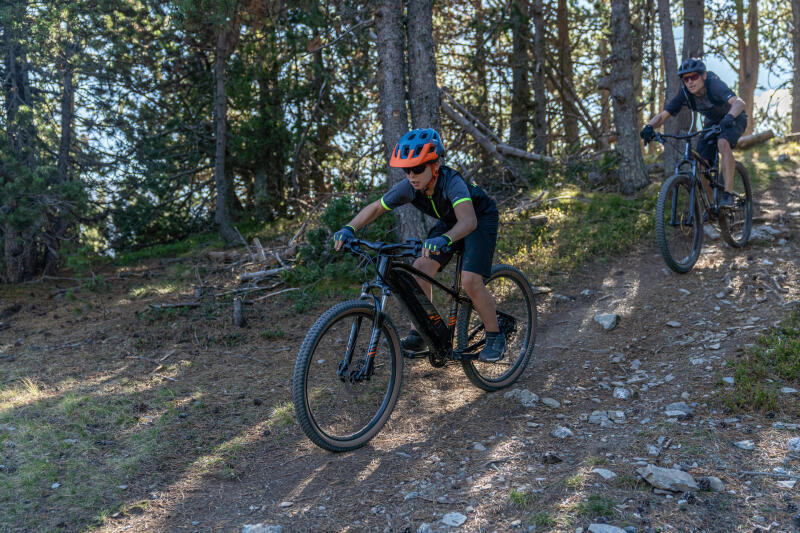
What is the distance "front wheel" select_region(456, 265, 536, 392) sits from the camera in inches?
205

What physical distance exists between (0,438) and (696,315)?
674 centimetres

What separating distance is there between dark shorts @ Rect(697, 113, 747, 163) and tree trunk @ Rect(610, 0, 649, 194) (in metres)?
2.39

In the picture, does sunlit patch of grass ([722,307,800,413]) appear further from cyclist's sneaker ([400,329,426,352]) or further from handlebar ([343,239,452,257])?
handlebar ([343,239,452,257])

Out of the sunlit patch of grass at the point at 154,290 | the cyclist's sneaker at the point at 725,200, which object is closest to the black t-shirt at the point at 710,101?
the cyclist's sneaker at the point at 725,200

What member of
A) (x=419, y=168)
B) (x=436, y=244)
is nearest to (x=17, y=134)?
(x=419, y=168)

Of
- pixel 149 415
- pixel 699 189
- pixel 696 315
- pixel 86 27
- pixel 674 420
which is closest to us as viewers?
pixel 674 420

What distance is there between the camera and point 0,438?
185 inches

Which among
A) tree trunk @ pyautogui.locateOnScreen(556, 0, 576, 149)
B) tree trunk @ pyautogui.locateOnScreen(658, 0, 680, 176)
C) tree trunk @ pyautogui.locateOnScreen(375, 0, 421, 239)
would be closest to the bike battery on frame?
tree trunk @ pyautogui.locateOnScreen(375, 0, 421, 239)

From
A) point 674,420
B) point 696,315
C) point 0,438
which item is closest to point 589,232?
point 696,315

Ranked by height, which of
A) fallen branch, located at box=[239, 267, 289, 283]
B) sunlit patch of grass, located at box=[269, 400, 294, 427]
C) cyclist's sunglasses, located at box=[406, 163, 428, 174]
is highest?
cyclist's sunglasses, located at box=[406, 163, 428, 174]

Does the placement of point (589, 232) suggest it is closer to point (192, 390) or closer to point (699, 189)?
point (699, 189)

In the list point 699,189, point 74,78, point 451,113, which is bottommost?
point 699,189

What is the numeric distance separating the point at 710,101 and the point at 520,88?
6.19 m

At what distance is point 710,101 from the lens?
7562 mm
